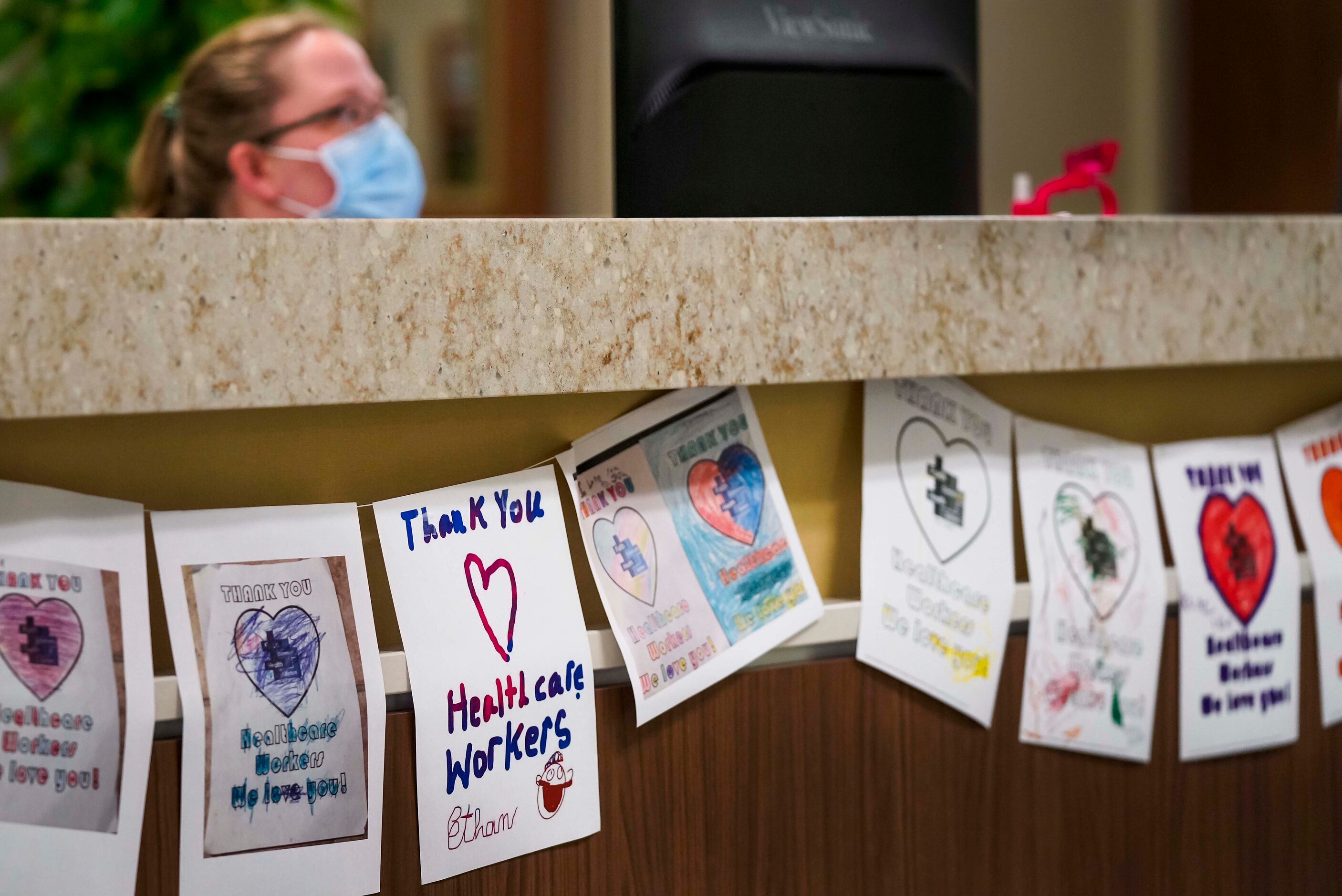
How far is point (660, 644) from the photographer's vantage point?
610mm

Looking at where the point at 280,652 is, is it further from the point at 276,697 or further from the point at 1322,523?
the point at 1322,523

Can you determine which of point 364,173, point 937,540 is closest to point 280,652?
point 937,540

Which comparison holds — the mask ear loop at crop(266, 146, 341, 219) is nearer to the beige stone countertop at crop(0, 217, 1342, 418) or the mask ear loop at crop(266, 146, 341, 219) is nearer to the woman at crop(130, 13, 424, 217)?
the woman at crop(130, 13, 424, 217)

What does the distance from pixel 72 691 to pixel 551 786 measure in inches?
9.7

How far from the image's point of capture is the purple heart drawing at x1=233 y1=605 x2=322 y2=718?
0.53 meters

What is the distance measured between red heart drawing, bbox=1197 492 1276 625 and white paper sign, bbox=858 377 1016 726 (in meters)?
0.16

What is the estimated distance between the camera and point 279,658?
0.54m

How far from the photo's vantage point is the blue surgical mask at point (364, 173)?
183 cm

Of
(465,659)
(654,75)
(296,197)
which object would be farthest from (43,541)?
(296,197)

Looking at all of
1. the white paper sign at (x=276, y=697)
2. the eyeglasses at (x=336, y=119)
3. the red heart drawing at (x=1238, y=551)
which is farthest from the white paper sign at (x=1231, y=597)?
the eyeglasses at (x=336, y=119)

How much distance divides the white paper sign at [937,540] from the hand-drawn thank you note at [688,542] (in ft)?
0.18

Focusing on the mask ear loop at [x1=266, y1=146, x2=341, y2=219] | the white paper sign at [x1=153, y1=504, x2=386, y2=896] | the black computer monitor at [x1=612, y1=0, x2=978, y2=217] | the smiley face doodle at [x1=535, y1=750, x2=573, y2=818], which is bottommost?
the smiley face doodle at [x1=535, y1=750, x2=573, y2=818]

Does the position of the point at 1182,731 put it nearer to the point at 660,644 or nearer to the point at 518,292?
the point at 660,644

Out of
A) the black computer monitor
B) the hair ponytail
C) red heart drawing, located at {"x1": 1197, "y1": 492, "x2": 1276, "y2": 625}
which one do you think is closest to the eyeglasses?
the hair ponytail
